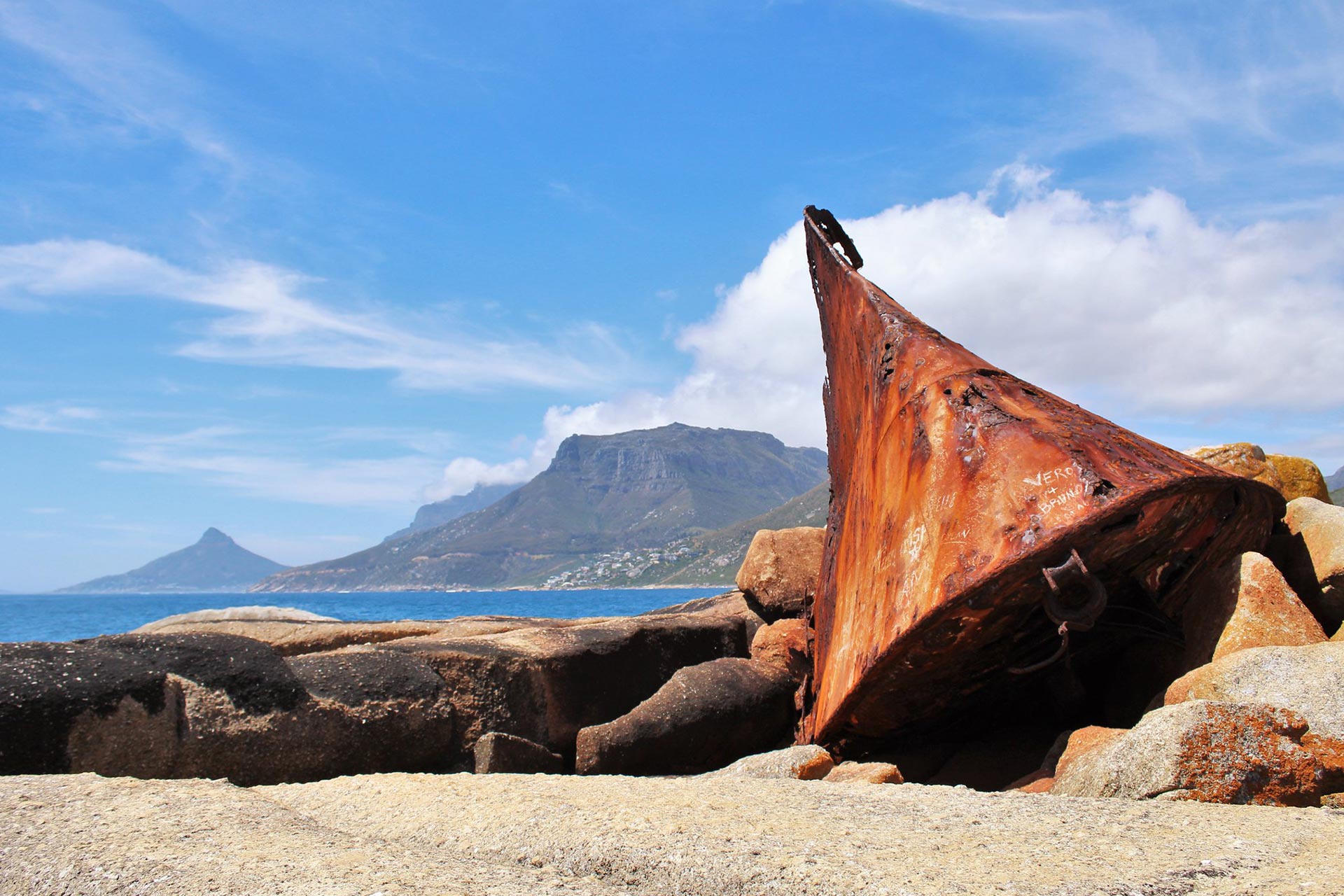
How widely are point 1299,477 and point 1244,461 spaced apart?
0.99 meters

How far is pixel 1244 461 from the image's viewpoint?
5457mm

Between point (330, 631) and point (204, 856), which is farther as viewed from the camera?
point (330, 631)

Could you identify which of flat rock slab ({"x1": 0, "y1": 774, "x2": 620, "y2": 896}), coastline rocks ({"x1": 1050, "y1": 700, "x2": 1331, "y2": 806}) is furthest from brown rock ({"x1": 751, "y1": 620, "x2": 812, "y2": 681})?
flat rock slab ({"x1": 0, "y1": 774, "x2": 620, "y2": 896})

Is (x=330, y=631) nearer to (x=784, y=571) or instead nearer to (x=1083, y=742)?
(x=784, y=571)

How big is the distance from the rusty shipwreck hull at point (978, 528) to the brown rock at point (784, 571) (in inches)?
63.3

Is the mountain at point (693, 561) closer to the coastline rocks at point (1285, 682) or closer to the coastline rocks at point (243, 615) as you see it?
the coastline rocks at point (243, 615)

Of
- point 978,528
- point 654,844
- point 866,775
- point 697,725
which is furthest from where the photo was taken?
point 697,725

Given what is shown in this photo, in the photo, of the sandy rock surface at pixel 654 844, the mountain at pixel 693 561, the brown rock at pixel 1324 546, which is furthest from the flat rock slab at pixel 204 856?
the mountain at pixel 693 561

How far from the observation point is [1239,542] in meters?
3.76

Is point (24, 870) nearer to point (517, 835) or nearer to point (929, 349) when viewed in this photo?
point (517, 835)

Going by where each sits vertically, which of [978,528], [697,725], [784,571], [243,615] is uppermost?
[978,528]

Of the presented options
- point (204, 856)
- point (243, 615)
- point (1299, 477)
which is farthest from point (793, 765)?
point (243, 615)

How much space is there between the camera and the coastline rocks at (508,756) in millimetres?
3998

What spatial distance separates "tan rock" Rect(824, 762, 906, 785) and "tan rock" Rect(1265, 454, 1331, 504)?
4141 mm
